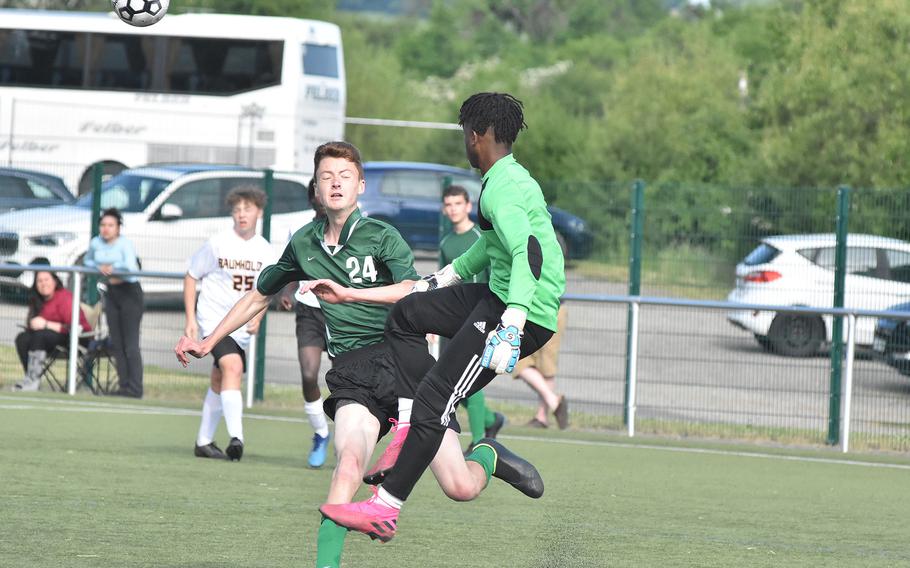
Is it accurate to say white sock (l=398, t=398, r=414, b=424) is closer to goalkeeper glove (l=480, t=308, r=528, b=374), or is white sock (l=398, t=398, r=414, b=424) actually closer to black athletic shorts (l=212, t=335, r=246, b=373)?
goalkeeper glove (l=480, t=308, r=528, b=374)

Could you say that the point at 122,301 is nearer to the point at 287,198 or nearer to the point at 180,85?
the point at 287,198

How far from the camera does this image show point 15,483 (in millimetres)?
9414

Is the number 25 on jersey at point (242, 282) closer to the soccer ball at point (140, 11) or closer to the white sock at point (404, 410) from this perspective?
the soccer ball at point (140, 11)

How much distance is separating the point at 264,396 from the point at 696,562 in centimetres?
939

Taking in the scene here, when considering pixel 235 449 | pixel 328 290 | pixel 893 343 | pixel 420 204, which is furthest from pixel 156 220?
pixel 328 290

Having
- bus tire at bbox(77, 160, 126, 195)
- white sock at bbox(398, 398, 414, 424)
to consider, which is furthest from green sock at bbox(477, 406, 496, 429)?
bus tire at bbox(77, 160, 126, 195)

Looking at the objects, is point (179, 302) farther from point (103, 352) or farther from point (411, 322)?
point (411, 322)

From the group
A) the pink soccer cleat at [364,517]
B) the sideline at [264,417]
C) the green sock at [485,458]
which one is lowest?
the sideline at [264,417]

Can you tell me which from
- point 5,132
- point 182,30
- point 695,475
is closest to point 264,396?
point 695,475

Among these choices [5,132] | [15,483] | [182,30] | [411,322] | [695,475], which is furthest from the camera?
[182,30]

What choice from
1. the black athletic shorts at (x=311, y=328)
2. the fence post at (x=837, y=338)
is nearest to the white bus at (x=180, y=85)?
the fence post at (x=837, y=338)

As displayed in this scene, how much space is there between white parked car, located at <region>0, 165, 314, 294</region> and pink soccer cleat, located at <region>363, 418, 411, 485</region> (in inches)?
399

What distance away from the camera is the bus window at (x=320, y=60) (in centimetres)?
3170

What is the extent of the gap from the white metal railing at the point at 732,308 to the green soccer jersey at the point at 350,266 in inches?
314
